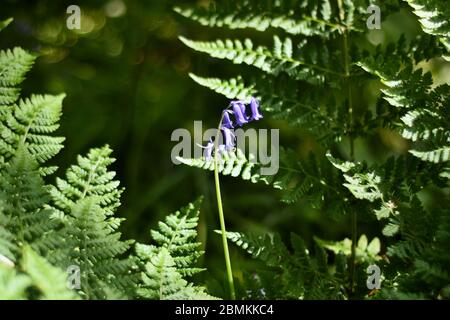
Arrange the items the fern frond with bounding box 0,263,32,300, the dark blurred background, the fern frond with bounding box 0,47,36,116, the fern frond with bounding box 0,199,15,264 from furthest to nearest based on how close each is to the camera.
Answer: the dark blurred background → the fern frond with bounding box 0,47,36,116 → the fern frond with bounding box 0,199,15,264 → the fern frond with bounding box 0,263,32,300

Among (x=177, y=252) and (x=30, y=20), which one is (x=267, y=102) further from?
(x=30, y=20)

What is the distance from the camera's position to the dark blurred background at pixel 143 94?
245cm

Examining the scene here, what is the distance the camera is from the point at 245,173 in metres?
1.24

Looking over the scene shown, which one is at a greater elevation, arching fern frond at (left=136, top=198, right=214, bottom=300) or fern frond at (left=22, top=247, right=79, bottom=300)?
fern frond at (left=22, top=247, right=79, bottom=300)

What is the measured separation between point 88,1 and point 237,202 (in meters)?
1.28

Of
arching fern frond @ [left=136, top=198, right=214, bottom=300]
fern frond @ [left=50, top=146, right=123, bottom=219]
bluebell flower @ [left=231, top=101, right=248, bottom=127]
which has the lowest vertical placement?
arching fern frond @ [left=136, top=198, right=214, bottom=300]

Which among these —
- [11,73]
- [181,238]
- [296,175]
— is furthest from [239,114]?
[11,73]

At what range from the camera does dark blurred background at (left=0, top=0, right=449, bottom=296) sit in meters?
2.45

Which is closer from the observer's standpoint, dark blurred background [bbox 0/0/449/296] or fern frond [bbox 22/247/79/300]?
fern frond [bbox 22/247/79/300]

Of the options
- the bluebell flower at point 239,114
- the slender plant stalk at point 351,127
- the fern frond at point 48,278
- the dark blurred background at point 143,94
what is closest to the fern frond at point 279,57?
the slender plant stalk at point 351,127

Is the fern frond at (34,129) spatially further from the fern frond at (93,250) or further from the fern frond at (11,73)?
the fern frond at (93,250)

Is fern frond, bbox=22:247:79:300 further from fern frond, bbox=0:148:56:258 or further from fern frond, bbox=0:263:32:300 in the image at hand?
fern frond, bbox=0:148:56:258

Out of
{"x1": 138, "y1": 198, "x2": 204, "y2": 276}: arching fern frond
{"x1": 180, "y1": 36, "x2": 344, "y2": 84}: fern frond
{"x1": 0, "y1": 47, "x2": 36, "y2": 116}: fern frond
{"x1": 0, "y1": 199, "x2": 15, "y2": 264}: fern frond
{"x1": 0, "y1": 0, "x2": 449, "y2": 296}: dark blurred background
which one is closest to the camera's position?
{"x1": 0, "y1": 199, "x2": 15, "y2": 264}: fern frond

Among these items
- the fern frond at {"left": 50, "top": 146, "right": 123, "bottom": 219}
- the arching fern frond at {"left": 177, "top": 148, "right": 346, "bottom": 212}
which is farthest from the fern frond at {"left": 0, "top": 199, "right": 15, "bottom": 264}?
the arching fern frond at {"left": 177, "top": 148, "right": 346, "bottom": 212}
